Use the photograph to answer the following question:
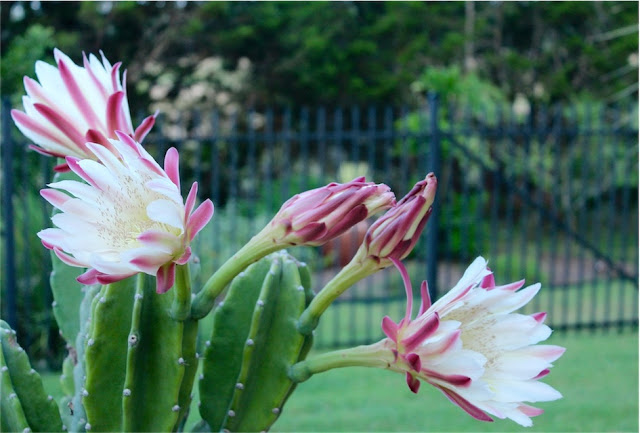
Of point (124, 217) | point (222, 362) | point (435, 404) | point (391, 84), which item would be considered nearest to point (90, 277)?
point (124, 217)

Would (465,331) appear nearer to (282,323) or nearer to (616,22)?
(282,323)

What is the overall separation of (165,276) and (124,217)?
78mm

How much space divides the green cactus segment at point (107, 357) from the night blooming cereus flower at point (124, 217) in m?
0.16

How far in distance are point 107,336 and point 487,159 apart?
11095 millimetres

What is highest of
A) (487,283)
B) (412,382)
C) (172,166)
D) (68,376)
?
(172,166)

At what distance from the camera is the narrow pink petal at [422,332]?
801 mm

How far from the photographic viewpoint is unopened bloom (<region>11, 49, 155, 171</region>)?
3.09ft

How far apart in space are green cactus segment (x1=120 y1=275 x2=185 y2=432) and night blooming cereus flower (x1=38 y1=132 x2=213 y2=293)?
0.14m

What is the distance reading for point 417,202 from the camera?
809 millimetres

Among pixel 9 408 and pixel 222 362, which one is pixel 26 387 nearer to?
pixel 9 408

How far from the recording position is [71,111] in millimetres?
950

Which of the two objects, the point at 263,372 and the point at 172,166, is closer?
the point at 172,166

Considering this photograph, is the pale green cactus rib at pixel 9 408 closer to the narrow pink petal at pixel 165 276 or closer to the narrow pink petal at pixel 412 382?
the narrow pink petal at pixel 165 276

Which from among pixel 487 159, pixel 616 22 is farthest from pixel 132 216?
pixel 616 22
